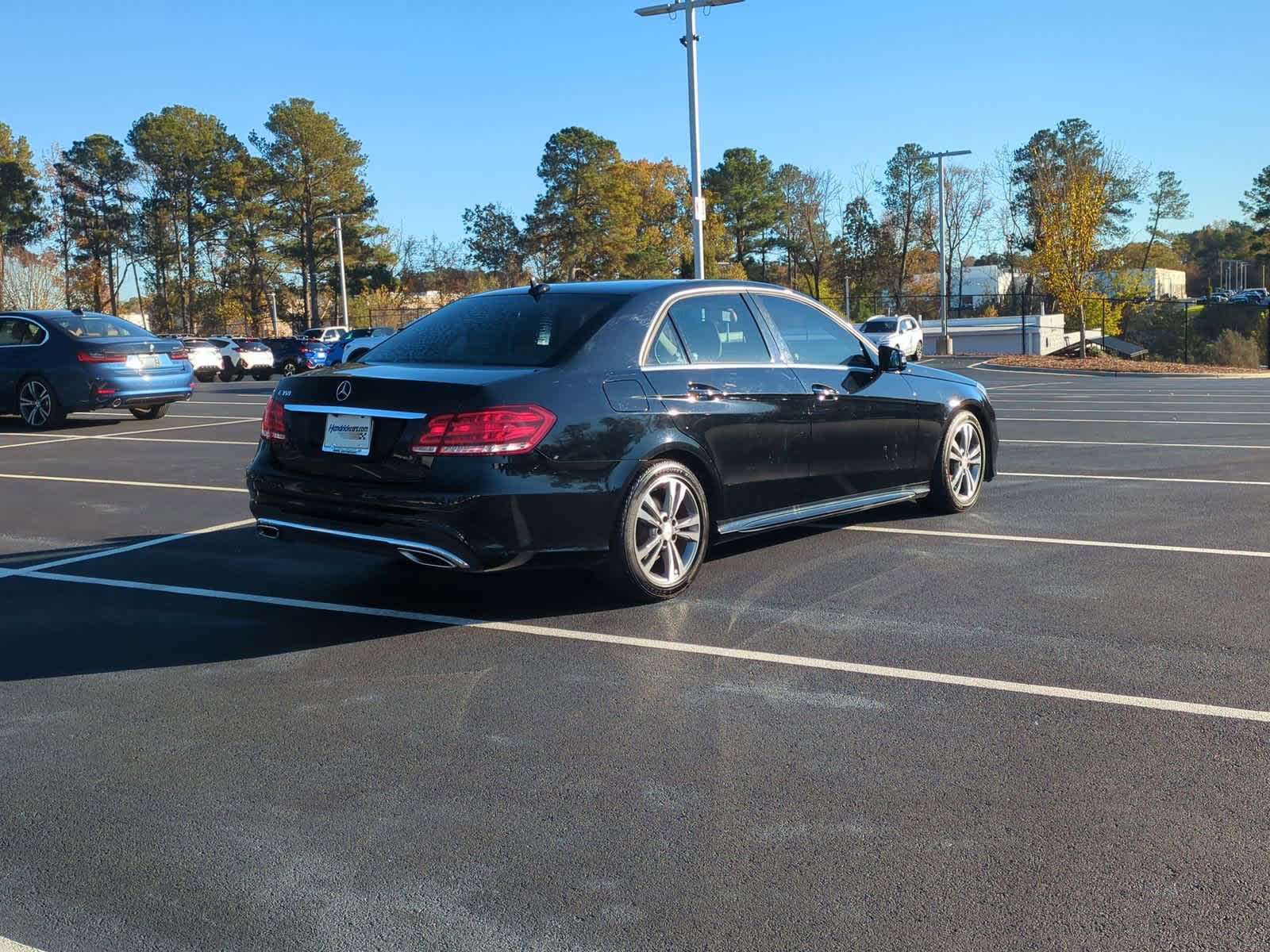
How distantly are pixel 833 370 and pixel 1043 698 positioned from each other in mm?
3269

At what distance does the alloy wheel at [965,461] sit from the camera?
855 cm

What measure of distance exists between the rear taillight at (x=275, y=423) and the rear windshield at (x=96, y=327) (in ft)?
36.5

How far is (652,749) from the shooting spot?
4180 mm

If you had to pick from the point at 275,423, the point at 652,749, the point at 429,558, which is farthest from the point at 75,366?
the point at 652,749

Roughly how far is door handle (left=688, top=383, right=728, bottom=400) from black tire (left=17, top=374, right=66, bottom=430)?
Result: 12539 millimetres

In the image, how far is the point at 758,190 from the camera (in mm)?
85312

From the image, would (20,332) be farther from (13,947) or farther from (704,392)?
(13,947)

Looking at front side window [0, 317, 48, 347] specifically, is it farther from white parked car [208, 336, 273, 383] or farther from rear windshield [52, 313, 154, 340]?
white parked car [208, 336, 273, 383]

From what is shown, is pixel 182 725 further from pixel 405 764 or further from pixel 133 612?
pixel 133 612

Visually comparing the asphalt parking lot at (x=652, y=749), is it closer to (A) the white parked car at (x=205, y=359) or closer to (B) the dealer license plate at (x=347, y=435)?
(B) the dealer license plate at (x=347, y=435)

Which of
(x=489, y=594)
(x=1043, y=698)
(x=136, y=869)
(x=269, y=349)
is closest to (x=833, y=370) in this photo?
(x=489, y=594)

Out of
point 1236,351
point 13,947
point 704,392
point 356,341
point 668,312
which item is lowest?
point 13,947

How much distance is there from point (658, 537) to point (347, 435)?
1.57m

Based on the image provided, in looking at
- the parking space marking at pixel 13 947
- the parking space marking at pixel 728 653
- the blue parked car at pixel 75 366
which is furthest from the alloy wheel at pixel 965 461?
the blue parked car at pixel 75 366
